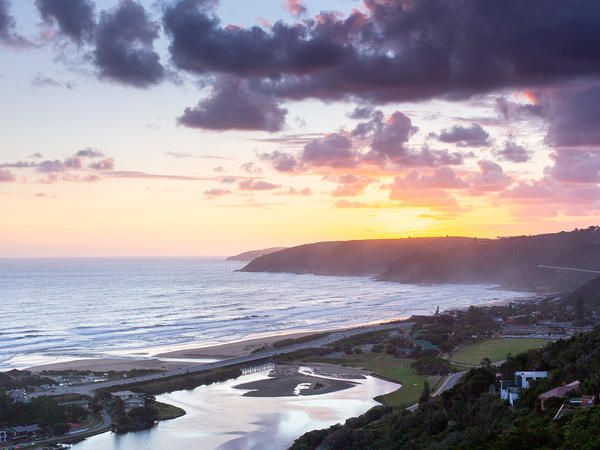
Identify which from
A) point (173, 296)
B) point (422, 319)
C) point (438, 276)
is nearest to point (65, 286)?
point (173, 296)

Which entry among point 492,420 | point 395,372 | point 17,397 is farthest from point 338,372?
point 492,420

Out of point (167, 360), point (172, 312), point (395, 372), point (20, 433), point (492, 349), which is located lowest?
point (395, 372)

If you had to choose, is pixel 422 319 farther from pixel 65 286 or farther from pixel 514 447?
pixel 65 286

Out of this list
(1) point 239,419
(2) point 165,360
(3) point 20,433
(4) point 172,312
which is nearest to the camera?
(3) point 20,433

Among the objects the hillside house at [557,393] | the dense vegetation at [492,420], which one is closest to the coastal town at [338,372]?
the hillside house at [557,393]

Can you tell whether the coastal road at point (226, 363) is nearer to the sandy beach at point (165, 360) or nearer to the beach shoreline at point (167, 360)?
the beach shoreline at point (167, 360)

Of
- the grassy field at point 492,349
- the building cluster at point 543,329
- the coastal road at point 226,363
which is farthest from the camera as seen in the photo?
the building cluster at point 543,329

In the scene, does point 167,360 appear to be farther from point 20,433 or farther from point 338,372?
point 20,433
